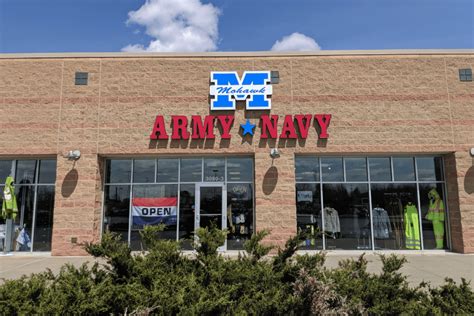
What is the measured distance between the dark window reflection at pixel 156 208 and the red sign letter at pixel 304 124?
5257mm

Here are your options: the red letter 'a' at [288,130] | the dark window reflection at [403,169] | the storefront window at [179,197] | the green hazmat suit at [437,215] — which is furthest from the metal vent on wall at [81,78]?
the green hazmat suit at [437,215]

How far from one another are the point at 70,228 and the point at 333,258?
9.50 m

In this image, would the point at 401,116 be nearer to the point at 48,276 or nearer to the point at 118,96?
the point at 118,96

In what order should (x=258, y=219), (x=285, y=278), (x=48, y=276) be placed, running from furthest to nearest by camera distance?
(x=258, y=219), (x=285, y=278), (x=48, y=276)

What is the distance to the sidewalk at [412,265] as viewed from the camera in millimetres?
8906

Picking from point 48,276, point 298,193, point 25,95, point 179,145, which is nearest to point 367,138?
point 298,193

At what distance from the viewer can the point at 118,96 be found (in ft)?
42.9

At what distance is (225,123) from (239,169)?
1901 mm

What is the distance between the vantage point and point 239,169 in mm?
13266

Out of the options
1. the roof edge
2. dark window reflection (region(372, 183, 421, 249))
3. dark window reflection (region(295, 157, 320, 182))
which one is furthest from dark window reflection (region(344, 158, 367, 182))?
the roof edge

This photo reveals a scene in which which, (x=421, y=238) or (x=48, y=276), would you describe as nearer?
(x=48, y=276)

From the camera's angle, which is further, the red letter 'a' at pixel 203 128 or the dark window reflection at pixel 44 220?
the dark window reflection at pixel 44 220

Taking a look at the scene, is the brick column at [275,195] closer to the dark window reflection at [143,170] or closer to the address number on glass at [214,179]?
the address number on glass at [214,179]

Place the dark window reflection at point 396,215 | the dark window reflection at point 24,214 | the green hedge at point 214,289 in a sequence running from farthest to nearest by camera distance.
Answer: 1. the dark window reflection at point 396,215
2. the dark window reflection at point 24,214
3. the green hedge at point 214,289
